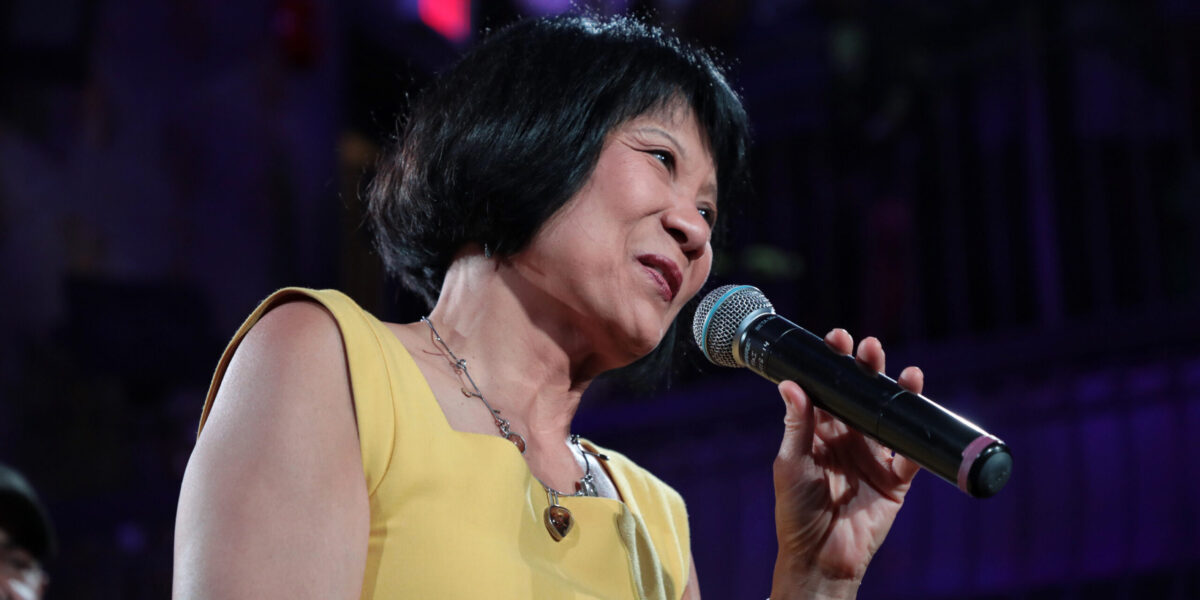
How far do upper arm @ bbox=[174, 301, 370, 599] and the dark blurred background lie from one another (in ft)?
2.49

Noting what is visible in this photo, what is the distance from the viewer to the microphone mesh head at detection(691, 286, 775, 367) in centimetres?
142

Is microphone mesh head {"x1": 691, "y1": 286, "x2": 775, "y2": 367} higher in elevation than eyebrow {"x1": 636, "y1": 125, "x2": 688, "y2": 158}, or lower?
lower

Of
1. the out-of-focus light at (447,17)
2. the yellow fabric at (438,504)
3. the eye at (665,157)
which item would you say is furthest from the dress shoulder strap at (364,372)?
the out-of-focus light at (447,17)

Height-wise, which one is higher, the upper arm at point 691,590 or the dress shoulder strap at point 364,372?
the dress shoulder strap at point 364,372

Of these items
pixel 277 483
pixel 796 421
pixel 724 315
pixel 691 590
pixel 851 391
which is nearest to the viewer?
pixel 277 483

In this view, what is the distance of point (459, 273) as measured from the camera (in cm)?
149

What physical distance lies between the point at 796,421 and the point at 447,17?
3.97 meters

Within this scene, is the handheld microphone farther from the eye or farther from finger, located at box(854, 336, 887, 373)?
the eye

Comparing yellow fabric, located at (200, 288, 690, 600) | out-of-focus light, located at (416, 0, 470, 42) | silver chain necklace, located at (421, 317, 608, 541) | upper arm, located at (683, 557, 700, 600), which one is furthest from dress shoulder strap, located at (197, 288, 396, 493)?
out-of-focus light, located at (416, 0, 470, 42)

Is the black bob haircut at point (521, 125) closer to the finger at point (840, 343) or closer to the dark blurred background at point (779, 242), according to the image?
the dark blurred background at point (779, 242)

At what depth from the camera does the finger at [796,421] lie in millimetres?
1287

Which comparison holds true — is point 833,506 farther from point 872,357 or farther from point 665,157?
point 665,157

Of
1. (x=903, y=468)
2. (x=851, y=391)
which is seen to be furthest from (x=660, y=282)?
(x=903, y=468)

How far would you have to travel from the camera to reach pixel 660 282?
1361mm
